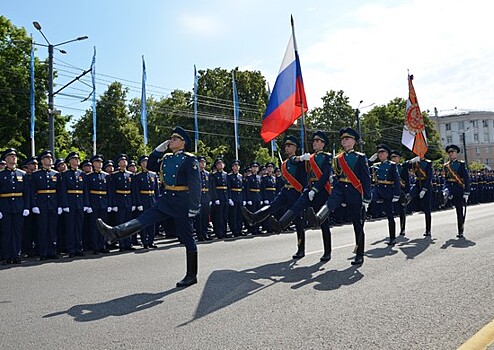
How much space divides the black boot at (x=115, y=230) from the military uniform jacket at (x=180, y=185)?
449mm

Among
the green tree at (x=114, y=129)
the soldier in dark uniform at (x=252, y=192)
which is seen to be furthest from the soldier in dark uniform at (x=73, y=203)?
the green tree at (x=114, y=129)

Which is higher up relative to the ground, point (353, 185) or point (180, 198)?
point (353, 185)

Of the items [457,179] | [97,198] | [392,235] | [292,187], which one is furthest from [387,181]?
[97,198]

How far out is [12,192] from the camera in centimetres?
973

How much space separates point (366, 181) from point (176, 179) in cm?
316

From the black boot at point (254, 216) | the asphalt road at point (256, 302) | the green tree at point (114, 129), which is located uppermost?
the green tree at point (114, 129)

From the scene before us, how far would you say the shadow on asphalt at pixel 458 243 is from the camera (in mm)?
9633

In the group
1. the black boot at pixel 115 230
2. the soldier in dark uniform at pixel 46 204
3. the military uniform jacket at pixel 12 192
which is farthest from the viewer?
the soldier in dark uniform at pixel 46 204

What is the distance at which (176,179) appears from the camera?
6.90 metres

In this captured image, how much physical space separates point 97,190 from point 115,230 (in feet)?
16.8

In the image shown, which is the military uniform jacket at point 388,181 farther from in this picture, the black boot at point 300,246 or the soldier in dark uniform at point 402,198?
→ the black boot at point 300,246

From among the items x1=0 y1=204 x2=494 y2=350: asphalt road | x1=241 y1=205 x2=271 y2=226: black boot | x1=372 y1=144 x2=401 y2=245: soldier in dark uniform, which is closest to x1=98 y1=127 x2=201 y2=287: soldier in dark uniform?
x1=0 y1=204 x2=494 y2=350: asphalt road

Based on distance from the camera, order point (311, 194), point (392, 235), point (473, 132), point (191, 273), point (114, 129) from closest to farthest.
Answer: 1. point (191, 273)
2. point (311, 194)
3. point (392, 235)
4. point (114, 129)
5. point (473, 132)

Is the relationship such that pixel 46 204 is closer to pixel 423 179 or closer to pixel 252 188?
pixel 252 188
